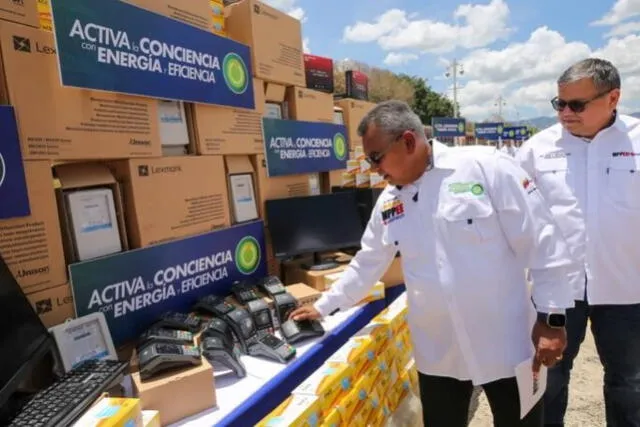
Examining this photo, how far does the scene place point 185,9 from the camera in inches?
77.1

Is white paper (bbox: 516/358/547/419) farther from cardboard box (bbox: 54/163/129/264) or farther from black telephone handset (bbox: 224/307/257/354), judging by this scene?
cardboard box (bbox: 54/163/129/264)

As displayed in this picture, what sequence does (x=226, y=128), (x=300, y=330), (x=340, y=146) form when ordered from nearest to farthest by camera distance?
(x=300, y=330)
(x=226, y=128)
(x=340, y=146)

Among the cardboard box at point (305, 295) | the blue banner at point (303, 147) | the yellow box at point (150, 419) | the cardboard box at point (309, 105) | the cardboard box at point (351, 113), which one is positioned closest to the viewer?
the yellow box at point (150, 419)

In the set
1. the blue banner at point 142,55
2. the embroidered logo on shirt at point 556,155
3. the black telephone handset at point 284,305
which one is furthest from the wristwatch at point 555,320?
the blue banner at point 142,55

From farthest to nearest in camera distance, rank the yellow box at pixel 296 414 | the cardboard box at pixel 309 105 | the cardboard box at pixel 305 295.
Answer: the cardboard box at pixel 309 105, the cardboard box at pixel 305 295, the yellow box at pixel 296 414

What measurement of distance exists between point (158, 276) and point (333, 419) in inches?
34.5

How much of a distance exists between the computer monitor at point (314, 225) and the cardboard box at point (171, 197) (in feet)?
1.29

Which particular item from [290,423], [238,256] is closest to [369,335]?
[290,423]

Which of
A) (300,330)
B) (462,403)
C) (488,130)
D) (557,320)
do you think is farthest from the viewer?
(488,130)

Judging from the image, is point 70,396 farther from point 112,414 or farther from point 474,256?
point 474,256

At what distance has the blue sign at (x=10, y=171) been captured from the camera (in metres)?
1.26

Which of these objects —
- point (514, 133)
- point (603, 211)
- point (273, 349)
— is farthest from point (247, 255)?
point (514, 133)

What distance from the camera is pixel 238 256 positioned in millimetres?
2201

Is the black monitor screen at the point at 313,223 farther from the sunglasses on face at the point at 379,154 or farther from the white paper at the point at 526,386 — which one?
the white paper at the point at 526,386
